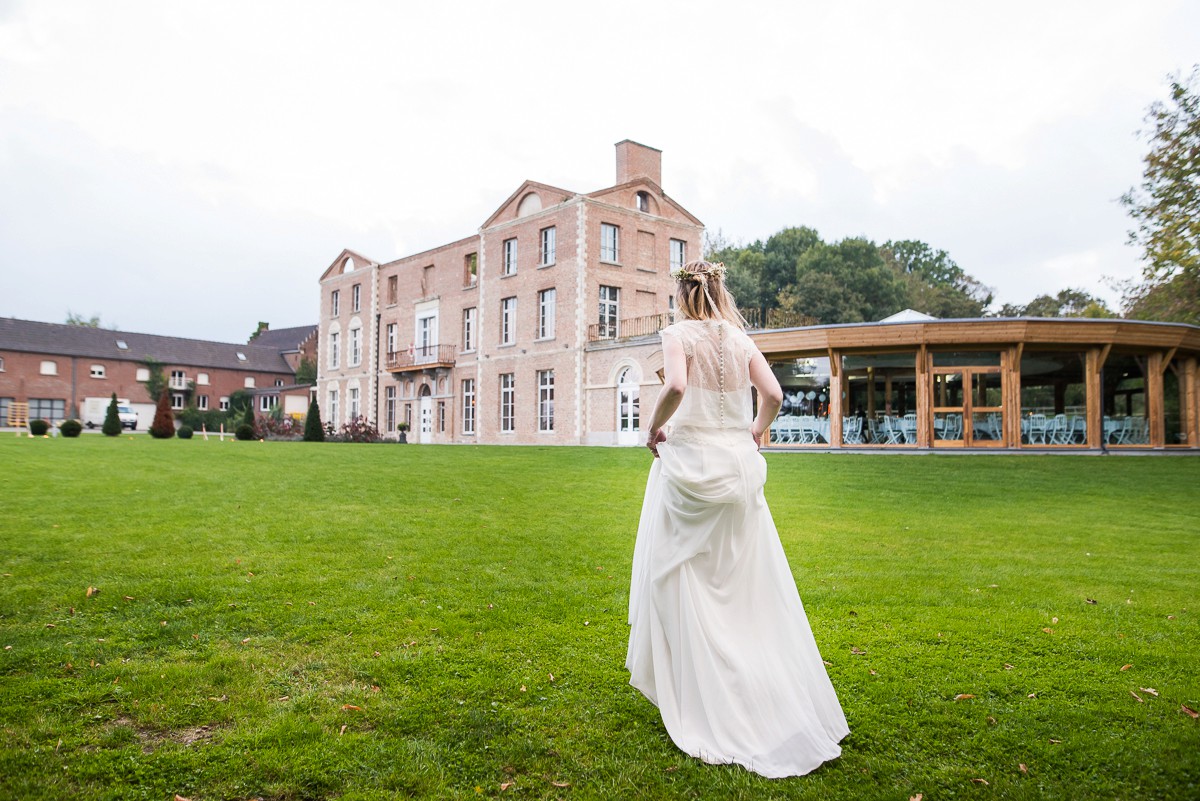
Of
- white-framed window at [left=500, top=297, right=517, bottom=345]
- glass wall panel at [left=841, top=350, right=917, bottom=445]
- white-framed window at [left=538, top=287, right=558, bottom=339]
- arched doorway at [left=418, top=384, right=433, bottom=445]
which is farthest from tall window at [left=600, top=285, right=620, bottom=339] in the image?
glass wall panel at [left=841, top=350, right=917, bottom=445]

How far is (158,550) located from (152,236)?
1262 inches

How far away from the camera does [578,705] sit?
135 inches

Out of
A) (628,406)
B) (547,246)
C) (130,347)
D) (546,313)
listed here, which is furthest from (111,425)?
(130,347)

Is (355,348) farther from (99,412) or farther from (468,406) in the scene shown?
(99,412)

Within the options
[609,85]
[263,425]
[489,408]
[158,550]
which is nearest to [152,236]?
[263,425]

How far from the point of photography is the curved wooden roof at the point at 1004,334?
1942cm

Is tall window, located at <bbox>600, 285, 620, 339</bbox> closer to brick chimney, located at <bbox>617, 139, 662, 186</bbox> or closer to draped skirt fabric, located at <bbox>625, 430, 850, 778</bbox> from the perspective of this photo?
brick chimney, located at <bbox>617, 139, 662, 186</bbox>

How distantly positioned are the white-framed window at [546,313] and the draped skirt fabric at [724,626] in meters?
28.1

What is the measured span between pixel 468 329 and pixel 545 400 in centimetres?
675

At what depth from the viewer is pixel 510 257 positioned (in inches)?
1316

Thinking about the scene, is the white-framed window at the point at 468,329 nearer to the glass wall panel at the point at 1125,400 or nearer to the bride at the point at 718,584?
the glass wall panel at the point at 1125,400

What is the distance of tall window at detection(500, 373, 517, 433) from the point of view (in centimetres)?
3278

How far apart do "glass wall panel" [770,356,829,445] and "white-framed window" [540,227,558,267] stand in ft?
41.6

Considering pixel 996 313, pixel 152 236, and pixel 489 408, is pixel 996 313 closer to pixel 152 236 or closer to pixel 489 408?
pixel 489 408
